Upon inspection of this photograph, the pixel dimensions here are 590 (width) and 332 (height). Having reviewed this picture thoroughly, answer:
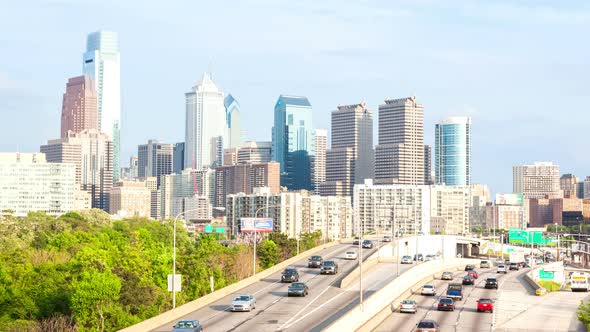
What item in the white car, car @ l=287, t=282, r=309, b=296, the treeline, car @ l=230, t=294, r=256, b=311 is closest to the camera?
car @ l=230, t=294, r=256, b=311

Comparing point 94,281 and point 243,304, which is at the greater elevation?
point 94,281

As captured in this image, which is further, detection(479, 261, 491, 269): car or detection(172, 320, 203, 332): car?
detection(479, 261, 491, 269): car

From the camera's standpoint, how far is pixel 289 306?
264 ft

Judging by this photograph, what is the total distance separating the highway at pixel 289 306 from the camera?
68375 mm

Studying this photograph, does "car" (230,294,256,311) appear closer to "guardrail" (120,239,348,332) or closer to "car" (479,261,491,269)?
"guardrail" (120,239,348,332)

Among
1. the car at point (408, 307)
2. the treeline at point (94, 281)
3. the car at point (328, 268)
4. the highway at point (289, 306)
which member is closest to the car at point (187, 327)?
the highway at point (289, 306)

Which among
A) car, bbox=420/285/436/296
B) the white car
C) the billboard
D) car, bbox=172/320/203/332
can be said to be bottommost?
car, bbox=420/285/436/296

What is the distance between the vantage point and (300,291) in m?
87.4

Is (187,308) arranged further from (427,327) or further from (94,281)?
(427,327)

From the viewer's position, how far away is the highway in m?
68.4

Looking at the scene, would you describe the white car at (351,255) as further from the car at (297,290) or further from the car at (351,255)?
the car at (297,290)

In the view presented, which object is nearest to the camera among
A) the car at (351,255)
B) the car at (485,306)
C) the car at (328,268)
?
the car at (485,306)

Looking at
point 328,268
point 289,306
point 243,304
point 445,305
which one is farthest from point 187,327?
point 328,268

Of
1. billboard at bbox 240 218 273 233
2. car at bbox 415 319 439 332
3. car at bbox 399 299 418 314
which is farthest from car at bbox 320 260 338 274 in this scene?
car at bbox 415 319 439 332
